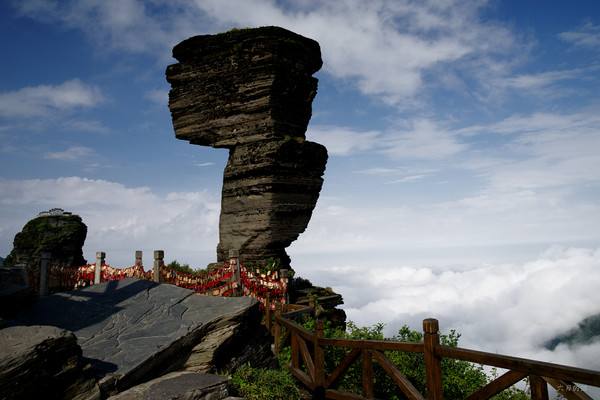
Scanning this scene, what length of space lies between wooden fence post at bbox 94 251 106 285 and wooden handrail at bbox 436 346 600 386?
1537 centimetres

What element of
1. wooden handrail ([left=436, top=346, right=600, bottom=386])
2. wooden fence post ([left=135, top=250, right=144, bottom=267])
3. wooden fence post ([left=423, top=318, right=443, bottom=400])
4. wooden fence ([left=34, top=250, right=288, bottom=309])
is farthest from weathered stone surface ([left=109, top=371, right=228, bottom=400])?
wooden fence post ([left=135, top=250, right=144, bottom=267])

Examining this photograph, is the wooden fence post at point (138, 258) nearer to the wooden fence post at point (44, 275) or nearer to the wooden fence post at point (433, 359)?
the wooden fence post at point (44, 275)

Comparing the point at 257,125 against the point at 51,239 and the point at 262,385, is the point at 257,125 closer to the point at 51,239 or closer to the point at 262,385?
the point at 262,385

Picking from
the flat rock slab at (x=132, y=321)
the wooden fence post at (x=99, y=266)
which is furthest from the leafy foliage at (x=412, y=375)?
the wooden fence post at (x=99, y=266)

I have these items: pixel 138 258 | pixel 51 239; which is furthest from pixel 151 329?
pixel 51 239

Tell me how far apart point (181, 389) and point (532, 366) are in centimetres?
489

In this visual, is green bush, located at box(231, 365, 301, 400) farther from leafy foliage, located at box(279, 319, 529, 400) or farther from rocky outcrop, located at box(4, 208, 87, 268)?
rocky outcrop, located at box(4, 208, 87, 268)

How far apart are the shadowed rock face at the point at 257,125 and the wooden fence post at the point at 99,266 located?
18.4ft

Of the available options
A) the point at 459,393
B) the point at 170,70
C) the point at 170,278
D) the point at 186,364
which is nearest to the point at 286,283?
the point at 170,278

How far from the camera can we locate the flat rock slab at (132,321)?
7418 millimetres

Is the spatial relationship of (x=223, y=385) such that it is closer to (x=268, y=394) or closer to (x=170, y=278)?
(x=268, y=394)

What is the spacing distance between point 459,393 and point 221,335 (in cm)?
646

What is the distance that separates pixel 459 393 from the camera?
36.4ft

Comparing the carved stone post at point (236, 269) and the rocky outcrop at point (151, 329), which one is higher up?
the carved stone post at point (236, 269)
